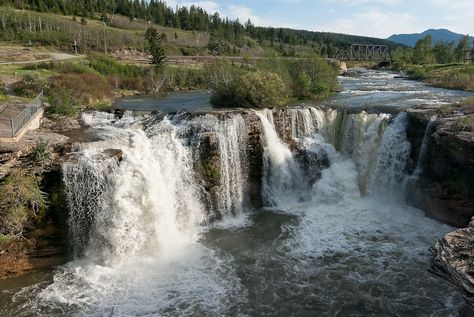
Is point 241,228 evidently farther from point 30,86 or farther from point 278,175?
point 30,86

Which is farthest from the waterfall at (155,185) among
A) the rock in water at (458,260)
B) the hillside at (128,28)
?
the hillside at (128,28)

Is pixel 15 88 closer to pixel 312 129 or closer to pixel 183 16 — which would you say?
pixel 312 129

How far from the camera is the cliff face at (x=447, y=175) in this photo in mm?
16672

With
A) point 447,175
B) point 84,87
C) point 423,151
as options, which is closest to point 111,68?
point 84,87

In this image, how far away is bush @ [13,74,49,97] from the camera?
24189 mm

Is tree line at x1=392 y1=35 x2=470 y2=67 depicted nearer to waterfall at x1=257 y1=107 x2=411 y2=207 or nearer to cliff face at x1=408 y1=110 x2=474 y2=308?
waterfall at x1=257 y1=107 x2=411 y2=207

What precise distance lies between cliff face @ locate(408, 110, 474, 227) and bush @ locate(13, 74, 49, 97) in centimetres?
2117

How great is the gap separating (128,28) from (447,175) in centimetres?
9337

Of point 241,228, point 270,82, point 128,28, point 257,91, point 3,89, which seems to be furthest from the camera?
point 128,28

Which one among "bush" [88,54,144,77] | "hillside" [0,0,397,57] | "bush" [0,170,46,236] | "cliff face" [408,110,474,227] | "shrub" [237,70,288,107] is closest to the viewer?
"bush" [0,170,46,236]

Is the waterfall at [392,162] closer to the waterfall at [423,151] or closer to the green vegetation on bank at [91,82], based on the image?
the waterfall at [423,151]

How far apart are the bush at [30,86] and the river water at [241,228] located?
513cm

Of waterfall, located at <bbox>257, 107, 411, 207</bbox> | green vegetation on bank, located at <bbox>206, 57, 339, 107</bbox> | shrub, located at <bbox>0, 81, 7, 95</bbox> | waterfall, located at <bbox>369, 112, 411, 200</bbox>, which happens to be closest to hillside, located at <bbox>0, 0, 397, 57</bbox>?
green vegetation on bank, located at <bbox>206, 57, 339, 107</bbox>

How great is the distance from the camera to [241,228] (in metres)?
17.8
